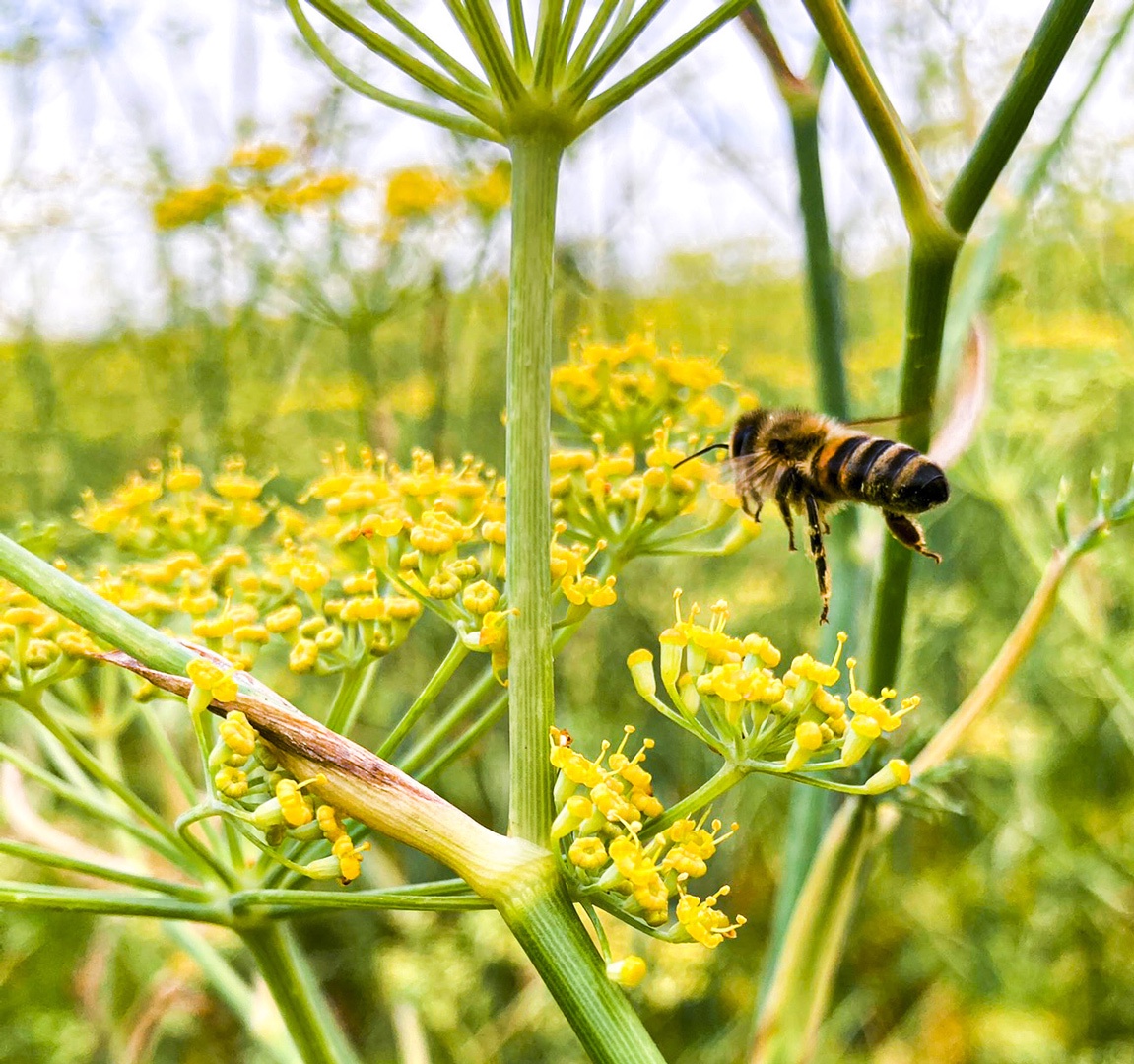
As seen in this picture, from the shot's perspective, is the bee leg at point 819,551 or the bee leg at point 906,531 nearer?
the bee leg at point 906,531

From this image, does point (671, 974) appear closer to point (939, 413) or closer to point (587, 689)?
point (587, 689)

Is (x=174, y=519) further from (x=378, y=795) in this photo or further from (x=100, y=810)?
(x=378, y=795)

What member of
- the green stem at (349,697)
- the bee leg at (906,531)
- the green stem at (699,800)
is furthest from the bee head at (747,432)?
the green stem at (699,800)

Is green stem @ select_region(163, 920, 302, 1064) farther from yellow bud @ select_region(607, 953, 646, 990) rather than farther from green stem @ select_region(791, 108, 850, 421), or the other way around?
green stem @ select_region(791, 108, 850, 421)

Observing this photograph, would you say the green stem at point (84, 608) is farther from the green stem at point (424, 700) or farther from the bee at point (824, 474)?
the bee at point (824, 474)

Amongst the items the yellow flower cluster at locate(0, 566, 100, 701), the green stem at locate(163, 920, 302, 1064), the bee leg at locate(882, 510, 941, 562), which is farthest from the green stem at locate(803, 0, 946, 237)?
the green stem at locate(163, 920, 302, 1064)

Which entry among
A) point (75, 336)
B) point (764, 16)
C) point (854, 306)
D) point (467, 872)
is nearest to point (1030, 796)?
point (854, 306)

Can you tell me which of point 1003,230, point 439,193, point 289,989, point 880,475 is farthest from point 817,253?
point 439,193

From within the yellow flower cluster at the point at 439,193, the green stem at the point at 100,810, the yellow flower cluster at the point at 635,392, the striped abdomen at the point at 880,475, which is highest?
the yellow flower cluster at the point at 439,193
